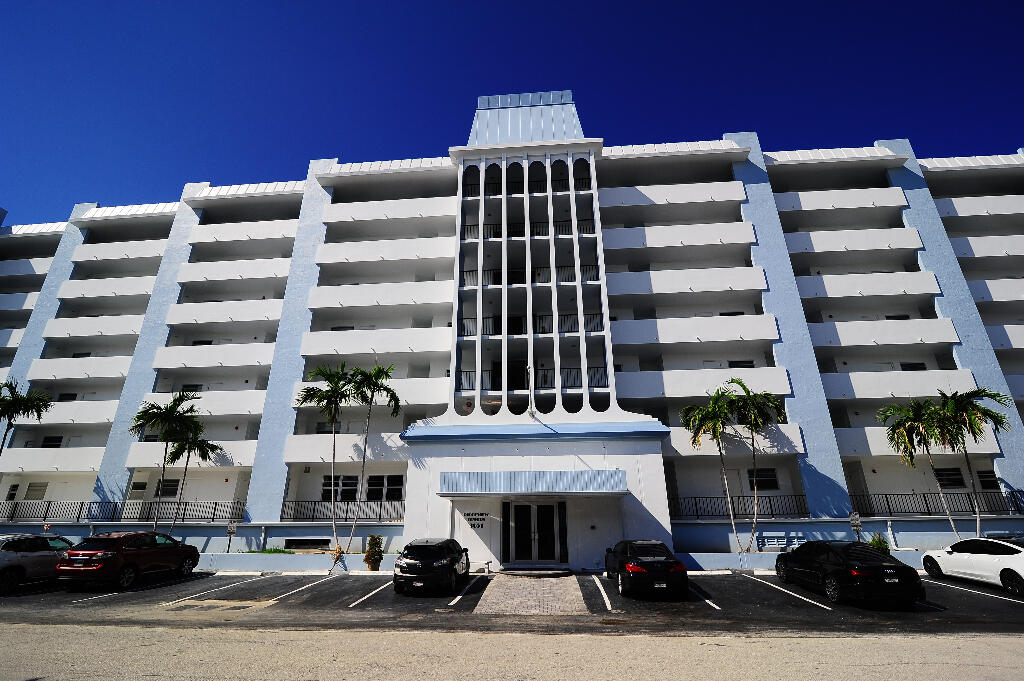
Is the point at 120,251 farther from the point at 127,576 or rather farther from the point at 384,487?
the point at 127,576

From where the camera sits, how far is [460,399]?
87.9ft

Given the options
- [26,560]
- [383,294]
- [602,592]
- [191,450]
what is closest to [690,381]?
[602,592]

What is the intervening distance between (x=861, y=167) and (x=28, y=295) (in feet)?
210

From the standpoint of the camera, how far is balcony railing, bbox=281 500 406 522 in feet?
86.6

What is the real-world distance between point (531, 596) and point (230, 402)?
79.5ft

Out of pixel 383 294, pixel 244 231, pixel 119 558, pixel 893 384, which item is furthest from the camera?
pixel 244 231

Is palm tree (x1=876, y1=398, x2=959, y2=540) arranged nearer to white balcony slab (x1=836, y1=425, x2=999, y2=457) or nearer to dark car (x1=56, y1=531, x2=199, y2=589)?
white balcony slab (x1=836, y1=425, x2=999, y2=457)

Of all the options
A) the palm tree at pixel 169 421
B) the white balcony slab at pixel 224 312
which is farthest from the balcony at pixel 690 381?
the palm tree at pixel 169 421

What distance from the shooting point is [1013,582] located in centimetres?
1460

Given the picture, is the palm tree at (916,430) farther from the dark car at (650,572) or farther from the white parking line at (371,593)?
the white parking line at (371,593)

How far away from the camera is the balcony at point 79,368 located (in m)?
33.3

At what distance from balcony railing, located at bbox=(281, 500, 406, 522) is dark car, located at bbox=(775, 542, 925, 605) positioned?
18385mm

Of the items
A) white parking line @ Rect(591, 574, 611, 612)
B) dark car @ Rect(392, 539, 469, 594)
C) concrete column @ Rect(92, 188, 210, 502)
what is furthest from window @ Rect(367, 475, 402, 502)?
concrete column @ Rect(92, 188, 210, 502)

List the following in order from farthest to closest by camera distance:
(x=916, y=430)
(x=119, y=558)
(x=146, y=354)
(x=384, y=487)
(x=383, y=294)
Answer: (x=146, y=354)
(x=383, y=294)
(x=384, y=487)
(x=916, y=430)
(x=119, y=558)
